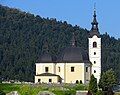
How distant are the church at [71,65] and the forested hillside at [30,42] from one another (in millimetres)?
16665

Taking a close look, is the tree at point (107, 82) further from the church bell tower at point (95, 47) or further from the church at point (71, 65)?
the church bell tower at point (95, 47)

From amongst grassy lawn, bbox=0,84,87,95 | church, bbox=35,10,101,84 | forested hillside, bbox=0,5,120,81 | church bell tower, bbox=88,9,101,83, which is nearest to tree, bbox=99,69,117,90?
grassy lawn, bbox=0,84,87,95

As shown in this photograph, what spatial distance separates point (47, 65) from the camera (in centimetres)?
7600

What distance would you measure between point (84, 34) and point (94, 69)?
8018cm

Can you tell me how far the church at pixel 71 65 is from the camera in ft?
246

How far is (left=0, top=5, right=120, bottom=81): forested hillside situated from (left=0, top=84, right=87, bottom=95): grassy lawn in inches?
1002

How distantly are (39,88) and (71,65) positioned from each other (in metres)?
10.4

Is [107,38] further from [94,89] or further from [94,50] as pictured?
[94,89]

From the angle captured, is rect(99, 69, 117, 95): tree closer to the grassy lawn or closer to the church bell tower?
the grassy lawn

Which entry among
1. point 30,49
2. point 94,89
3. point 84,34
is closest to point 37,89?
point 94,89

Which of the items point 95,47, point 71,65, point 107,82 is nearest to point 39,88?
point 107,82

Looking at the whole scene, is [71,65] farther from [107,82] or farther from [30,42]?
[30,42]

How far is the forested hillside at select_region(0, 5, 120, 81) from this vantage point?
350ft

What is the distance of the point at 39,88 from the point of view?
216ft
